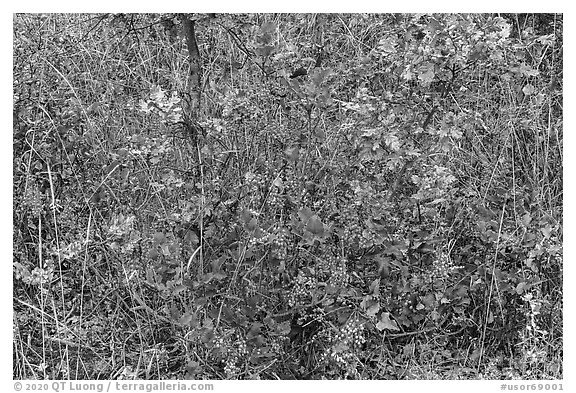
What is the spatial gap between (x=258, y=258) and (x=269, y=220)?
0.44 feet

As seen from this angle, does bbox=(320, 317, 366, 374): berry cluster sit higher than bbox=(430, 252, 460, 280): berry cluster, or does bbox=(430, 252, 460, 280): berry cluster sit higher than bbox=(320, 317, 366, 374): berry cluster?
bbox=(430, 252, 460, 280): berry cluster

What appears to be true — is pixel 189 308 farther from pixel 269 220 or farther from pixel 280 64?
pixel 280 64

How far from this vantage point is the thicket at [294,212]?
2.53 meters

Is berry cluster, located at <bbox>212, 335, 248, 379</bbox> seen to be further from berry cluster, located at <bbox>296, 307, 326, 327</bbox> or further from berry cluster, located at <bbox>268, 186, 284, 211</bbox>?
berry cluster, located at <bbox>268, 186, 284, 211</bbox>

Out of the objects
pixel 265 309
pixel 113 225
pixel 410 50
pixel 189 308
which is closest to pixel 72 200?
pixel 113 225

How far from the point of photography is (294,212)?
2561mm

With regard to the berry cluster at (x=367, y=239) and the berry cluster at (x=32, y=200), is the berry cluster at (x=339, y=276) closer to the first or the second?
the berry cluster at (x=367, y=239)

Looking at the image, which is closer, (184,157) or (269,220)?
(269,220)

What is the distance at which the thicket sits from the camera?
99.4 inches

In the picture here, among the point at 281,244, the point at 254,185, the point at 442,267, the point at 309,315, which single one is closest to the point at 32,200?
the point at 254,185

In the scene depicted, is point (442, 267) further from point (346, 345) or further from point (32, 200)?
point (32, 200)

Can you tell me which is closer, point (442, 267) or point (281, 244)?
point (281, 244)

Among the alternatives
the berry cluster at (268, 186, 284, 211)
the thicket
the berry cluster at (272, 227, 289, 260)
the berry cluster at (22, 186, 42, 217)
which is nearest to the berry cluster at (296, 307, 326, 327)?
the thicket

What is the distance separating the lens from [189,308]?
2576mm
